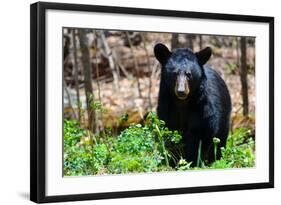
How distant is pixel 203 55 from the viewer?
6117 millimetres

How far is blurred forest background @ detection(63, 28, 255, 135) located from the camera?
19.8 ft

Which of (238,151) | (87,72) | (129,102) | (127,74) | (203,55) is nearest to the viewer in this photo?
(203,55)

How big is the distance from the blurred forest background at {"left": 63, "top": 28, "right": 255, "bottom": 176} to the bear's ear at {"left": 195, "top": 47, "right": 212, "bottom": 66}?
0.23 feet

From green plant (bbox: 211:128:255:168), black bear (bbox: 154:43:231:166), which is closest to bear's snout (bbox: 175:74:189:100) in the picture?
black bear (bbox: 154:43:231:166)

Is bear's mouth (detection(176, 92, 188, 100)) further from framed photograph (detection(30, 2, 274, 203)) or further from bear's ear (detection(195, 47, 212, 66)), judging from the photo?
bear's ear (detection(195, 47, 212, 66))

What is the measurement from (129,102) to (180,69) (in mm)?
638

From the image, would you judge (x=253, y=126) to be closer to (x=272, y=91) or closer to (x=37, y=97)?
(x=272, y=91)

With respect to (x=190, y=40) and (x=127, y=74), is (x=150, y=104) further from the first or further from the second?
(x=190, y=40)

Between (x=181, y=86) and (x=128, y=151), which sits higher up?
(x=181, y=86)

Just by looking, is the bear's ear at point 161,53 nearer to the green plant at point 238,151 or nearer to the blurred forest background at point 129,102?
the blurred forest background at point 129,102

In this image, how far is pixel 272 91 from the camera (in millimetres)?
6340

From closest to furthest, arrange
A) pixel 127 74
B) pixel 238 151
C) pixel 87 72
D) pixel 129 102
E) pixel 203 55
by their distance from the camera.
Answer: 1. pixel 203 55
2. pixel 238 151
3. pixel 129 102
4. pixel 87 72
5. pixel 127 74

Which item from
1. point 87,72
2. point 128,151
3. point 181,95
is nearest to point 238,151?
point 181,95

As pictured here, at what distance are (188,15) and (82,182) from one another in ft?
5.17
